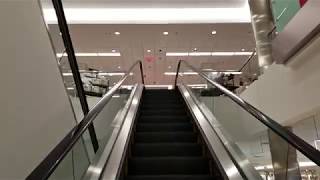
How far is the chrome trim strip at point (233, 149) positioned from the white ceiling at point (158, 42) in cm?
708

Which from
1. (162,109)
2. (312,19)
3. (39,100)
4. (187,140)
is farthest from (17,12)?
(162,109)

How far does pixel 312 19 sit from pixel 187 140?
7.31 ft

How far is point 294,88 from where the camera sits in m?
5.59

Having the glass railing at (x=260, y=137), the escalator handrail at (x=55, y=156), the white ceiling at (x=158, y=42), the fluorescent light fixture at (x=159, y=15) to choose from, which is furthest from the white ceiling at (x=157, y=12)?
the escalator handrail at (x=55, y=156)

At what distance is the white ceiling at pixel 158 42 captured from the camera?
38.7 ft

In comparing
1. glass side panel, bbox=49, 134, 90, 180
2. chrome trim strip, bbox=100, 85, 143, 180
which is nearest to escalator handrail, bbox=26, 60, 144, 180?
glass side panel, bbox=49, 134, 90, 180

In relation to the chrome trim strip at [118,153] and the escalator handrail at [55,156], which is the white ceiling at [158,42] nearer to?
the chrome trim strip at [118,153]

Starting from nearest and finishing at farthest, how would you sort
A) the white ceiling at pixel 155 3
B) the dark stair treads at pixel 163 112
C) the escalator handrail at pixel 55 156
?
the escalator handrail at pixel 55 156, the dark stair treads at pixel 163 112, the white ceiling at pixel 155 3

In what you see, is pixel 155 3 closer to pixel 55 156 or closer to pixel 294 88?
pixel 294 88

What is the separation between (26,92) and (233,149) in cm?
211

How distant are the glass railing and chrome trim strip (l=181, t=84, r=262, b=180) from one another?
25mm

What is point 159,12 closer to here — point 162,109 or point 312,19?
point 162,109

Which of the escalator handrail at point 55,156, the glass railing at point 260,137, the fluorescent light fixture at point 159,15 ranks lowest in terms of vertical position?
the glass railing at point 260,137

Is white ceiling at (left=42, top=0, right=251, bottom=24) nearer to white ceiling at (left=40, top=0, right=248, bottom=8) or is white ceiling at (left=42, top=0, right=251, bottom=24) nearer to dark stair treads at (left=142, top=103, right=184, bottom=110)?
white ceiling at (left=40, top=0, right=248, bottom=8)
